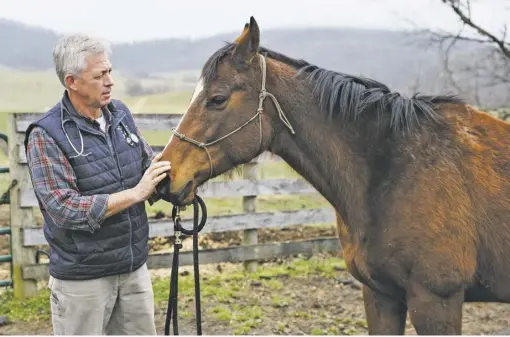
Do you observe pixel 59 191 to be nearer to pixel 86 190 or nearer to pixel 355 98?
pixel 86 190

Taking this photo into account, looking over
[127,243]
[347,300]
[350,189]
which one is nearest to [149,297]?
[127,243]

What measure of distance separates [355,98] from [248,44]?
2.03 feet

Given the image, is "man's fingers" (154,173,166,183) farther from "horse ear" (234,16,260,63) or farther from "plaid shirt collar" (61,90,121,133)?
"horse ear" (234,16,260,63)

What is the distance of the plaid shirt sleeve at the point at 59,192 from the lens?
232cm

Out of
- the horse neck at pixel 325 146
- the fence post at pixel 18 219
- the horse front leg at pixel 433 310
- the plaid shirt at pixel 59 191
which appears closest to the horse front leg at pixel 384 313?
the horse front leg at pixel 433 310

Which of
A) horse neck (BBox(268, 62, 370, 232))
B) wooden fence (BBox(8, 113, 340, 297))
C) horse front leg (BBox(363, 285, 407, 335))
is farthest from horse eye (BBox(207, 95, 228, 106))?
wooden fence (BBox(8, 113, 340, 297))

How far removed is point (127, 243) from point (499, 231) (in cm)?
185

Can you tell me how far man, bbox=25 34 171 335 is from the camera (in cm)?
234

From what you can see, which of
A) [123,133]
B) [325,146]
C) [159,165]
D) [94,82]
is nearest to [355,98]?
[325,146]

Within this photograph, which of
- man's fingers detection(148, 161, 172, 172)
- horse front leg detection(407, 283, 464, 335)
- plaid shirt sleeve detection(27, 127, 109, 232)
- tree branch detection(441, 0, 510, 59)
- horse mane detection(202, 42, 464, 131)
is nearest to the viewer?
plaid shirt sleeve detection(27, 127, 109, 232)

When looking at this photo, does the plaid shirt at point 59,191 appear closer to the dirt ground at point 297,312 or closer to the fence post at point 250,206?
the dirt ground at point 297,312

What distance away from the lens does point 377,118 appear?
9.43 feet

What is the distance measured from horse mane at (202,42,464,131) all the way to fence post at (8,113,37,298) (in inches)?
132

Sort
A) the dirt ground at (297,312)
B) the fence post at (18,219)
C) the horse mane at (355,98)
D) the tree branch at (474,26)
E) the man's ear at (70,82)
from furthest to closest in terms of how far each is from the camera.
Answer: the tree branch at (474,26)
the fence post at (18,219)
the dirt ground at (297,312)
the horse mane at (355,98)
the man's ear at (70,82)
